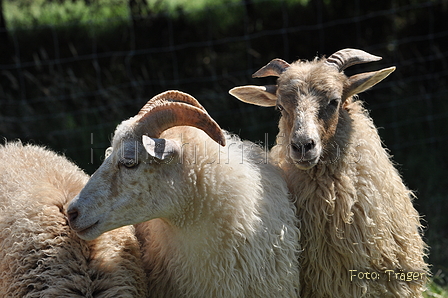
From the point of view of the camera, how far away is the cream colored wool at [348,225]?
A: 3.37 m

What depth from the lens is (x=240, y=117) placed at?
22.5ft

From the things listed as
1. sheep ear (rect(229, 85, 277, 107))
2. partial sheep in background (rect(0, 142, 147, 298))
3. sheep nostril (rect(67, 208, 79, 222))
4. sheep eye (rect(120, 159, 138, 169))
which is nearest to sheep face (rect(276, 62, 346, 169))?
sheep ear (rect(229, 85, 277, 107))

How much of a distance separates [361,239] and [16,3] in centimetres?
651

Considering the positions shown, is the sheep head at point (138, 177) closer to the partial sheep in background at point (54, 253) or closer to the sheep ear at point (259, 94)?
the partial sheep in background at point (54, 253)

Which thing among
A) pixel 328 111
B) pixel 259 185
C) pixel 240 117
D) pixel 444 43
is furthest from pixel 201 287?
pixel 444 43

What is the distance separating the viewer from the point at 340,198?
339 cm

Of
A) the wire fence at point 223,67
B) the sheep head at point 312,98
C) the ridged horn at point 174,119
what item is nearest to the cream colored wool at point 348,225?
the sheep head at point 312,98

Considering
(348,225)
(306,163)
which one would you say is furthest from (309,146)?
(348,225)

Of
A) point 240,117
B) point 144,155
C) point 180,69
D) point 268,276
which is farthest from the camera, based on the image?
point 180,69

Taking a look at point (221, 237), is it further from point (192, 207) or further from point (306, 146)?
point (306, 146)

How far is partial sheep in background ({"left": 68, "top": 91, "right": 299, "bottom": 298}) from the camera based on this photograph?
2.91m

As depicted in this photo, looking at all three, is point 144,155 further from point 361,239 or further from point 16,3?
point 16,3

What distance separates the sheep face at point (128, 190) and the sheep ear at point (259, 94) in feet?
3.10

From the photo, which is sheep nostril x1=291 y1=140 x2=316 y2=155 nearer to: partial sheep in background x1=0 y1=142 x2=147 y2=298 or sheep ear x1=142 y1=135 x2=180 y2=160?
sheep ear x1=142 y1=135 x2=180 y2=160
